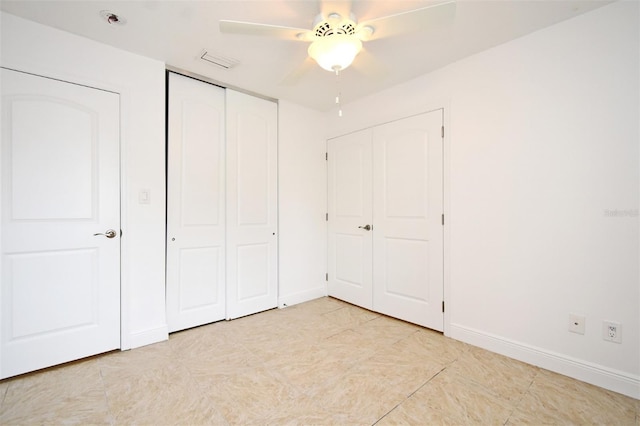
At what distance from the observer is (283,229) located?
3.44 m

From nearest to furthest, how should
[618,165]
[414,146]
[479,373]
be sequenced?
[618,165] < [479,373] < [414,146]

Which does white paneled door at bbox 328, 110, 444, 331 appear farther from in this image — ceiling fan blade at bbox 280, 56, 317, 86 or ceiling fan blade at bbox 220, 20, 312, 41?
ceiling fan blade at bbox 220, 20, 312, 41

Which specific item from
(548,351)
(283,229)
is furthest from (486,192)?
(283,229)

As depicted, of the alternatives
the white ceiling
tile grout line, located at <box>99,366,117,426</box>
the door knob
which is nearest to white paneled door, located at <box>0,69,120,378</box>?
the door knob

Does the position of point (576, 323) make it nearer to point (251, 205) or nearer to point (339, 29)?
point (339, 29)

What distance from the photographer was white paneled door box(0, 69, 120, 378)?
192cm

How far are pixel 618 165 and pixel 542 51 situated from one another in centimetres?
96


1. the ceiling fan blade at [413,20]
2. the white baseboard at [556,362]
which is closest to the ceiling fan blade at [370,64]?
the ceiling fan blade at [413,20]

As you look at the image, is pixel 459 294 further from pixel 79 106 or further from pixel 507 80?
pixel 79 106

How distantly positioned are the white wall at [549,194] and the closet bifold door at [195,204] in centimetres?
223

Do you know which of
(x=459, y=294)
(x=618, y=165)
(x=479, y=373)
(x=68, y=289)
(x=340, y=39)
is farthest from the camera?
(x=459, y=294)

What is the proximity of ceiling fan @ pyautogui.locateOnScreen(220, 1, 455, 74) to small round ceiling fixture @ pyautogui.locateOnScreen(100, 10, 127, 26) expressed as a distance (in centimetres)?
101

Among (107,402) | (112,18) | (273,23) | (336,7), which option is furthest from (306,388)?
(112,18)

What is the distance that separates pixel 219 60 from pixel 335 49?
1.32 metres
